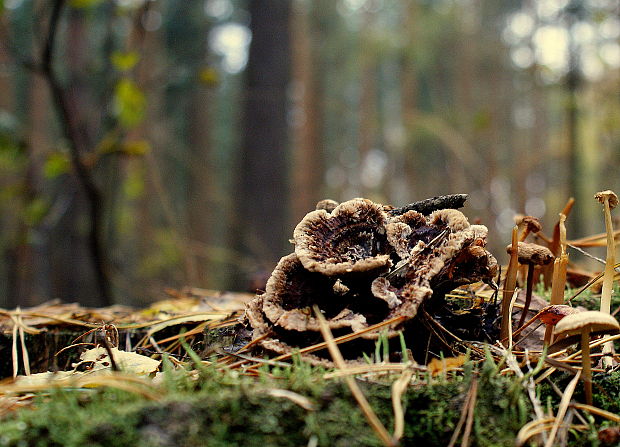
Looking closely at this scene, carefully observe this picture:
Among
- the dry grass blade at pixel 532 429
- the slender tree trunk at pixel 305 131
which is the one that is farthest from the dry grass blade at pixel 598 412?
the slender tree trunk at pixel 305 131

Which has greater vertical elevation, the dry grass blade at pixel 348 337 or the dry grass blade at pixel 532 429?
the dry grass blade at pixel 348 337

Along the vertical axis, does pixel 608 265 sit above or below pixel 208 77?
below

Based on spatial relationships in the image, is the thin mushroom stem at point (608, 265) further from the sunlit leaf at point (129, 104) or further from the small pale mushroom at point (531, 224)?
the sunlit leaf at point (129, 104)

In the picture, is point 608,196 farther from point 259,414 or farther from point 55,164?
point 55,164

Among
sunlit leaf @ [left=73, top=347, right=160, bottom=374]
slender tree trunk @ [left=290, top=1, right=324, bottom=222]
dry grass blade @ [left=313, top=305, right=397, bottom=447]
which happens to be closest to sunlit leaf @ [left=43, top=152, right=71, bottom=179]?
sunlit leaf @ [left=73, top=347, right=160, bottom=374]

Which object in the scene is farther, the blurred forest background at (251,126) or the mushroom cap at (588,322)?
the blurred forest background at (251,126)

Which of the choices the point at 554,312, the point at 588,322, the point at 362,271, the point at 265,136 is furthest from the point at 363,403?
the point at 265,136

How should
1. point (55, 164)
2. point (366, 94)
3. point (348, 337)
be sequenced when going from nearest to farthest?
point (348, 337), point (55, 164), point (366, 94)

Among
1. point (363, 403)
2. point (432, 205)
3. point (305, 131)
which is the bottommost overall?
point (363, 403)
